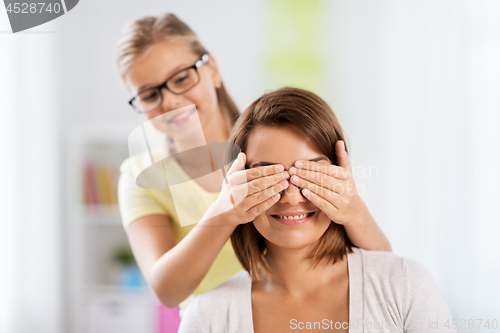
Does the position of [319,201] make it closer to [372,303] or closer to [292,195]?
[292,195]

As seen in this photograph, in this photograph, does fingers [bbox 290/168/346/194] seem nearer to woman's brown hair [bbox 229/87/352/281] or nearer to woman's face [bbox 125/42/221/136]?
woman's brown hair [bbox 229/87/352/281]

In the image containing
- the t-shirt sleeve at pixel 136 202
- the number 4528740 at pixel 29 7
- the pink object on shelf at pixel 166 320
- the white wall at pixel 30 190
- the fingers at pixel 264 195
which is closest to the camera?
the fingers at pixel 264 195

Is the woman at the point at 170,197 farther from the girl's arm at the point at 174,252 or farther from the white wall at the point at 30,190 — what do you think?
the white wall at the point at 30,190

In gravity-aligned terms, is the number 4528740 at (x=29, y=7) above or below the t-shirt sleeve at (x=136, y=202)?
above

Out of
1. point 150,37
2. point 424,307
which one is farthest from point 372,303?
A: point 150,37

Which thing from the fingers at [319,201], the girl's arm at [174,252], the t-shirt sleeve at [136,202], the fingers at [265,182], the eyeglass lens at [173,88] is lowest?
the girl's arm at [174,252]

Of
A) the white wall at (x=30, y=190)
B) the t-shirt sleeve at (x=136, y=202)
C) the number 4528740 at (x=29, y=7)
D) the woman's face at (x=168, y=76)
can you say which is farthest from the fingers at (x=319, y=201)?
the white wall at (x=30, y=190)

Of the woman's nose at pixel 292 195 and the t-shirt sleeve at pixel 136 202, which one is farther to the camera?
the t-shirt sleeve at pixel 136 202

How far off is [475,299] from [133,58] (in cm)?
80

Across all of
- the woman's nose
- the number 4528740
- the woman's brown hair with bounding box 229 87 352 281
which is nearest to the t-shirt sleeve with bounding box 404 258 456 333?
the woman's brown hair with bounding box 229 87 352 281

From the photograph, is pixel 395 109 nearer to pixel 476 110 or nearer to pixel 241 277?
pixel 476 110

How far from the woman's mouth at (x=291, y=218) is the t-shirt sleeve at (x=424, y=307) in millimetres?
179

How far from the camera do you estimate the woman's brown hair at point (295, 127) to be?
21.8 inches

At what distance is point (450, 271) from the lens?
101 cm
